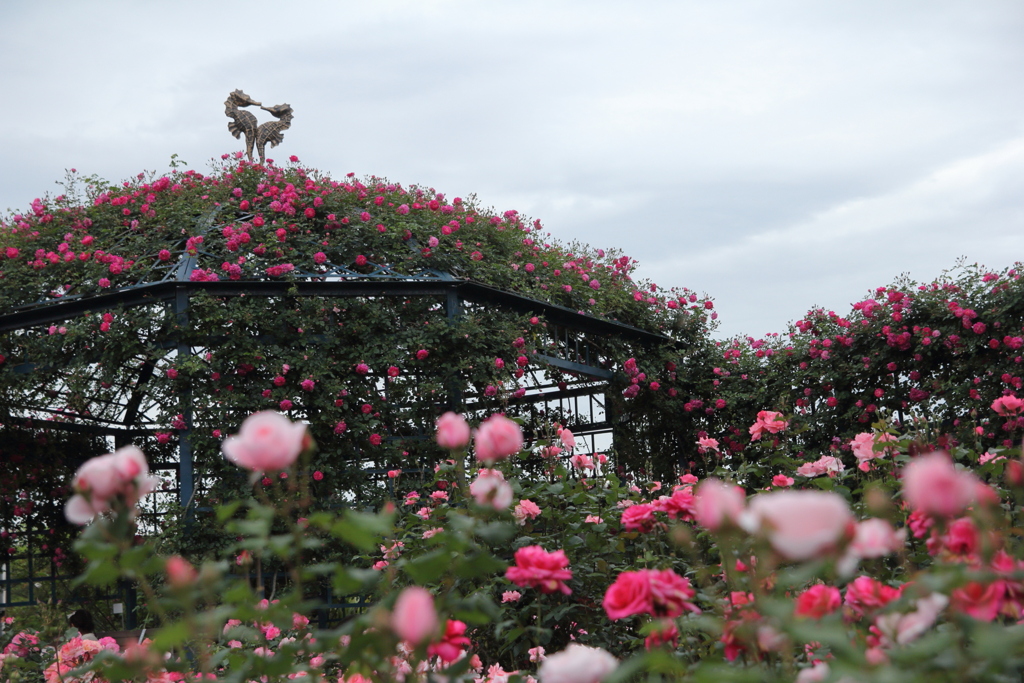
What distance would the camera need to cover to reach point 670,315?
8.05 m

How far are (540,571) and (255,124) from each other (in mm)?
6984

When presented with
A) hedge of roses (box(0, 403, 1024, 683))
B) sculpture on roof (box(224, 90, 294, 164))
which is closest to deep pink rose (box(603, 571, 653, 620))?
hedge of roses (box(0, 403, 1024, 683))

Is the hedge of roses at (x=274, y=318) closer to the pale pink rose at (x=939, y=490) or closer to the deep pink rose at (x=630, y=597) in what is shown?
the deep pink rose at (x=630, y=597)

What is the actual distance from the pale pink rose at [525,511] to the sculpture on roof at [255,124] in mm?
5720

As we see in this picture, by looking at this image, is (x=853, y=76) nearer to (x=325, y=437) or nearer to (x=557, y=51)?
(x=557, y=51)

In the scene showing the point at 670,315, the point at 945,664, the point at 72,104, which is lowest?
the point at 945,664

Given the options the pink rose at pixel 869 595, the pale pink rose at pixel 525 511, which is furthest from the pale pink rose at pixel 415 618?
the pale pink rose at pixel 525 511

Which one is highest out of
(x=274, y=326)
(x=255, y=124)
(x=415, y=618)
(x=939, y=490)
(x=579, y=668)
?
(x=255, y=124)

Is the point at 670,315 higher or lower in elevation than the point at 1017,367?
higher

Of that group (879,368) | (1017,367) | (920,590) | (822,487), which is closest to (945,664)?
(920,590)

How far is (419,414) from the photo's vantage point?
19.1ft

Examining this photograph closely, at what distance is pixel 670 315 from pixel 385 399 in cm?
339

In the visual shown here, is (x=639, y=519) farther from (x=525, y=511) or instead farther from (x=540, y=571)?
(x=525, y=511)

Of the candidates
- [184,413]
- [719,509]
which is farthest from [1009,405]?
[184,413]
